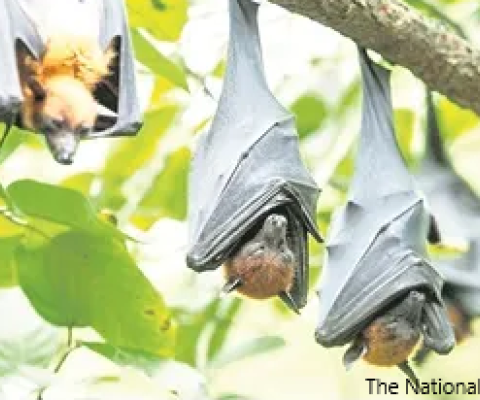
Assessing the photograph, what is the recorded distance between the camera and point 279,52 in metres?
4.05

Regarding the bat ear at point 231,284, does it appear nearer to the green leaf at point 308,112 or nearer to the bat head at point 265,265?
the bat head at point 265,265

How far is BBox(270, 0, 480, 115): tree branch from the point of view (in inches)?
113

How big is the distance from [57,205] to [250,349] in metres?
1.09

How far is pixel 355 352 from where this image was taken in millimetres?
3322

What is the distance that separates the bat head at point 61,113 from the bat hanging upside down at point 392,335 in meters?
1.12

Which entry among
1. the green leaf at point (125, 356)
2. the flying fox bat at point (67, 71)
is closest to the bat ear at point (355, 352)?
the green leaf at point (125, 356)

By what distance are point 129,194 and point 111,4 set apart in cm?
153

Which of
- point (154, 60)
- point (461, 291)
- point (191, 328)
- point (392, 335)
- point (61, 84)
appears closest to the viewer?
point (61, 84)

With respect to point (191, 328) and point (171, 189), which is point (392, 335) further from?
point (171, 189)

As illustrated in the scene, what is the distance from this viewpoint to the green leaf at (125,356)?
3018 millimetres

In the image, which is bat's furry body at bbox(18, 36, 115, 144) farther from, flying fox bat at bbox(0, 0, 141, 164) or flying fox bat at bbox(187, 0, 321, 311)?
flying fox bat at bbox(187, 0, 321, 311)

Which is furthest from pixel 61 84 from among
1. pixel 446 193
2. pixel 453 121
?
pixel 453 121

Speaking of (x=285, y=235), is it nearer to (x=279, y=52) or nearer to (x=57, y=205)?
(x=57, y=205)

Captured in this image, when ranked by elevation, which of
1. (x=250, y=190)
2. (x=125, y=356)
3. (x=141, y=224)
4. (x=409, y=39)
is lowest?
(x=141, y=224)
